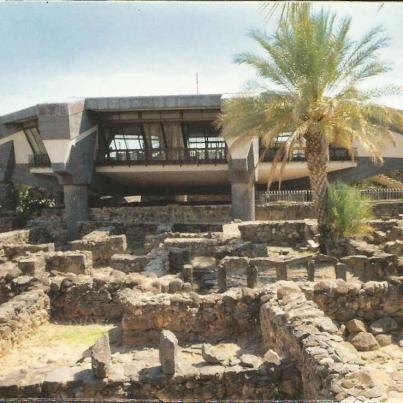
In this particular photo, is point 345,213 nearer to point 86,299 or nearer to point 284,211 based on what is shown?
point 284,211

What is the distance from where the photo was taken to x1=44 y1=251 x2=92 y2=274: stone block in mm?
13867

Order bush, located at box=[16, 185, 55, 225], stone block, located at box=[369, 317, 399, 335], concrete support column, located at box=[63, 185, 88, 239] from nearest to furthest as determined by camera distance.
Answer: stone block, located at box=[369, 317, 399, 335] < concrete support column, located at box=[63, 185, 88, 239] < bush, located at box=[16, 185, 55, 225]

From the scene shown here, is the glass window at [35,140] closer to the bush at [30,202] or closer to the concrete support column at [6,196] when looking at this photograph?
the concrete support column at [6,196]

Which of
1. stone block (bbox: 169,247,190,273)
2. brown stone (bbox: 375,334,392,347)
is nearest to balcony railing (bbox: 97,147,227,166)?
stone block (bbox: 169,247,190,273)

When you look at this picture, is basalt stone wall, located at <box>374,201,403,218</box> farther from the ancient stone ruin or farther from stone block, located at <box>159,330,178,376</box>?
stone block, located at <box>159,330,178,376</box>

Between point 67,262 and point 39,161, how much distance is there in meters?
18.6

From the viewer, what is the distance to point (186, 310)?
26.8 feet

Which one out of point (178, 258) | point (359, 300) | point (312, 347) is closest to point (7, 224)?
point (178, 258)

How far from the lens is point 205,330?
8.20m

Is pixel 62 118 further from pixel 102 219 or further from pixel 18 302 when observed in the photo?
pixel 18 302

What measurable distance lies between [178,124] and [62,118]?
7.06 meters

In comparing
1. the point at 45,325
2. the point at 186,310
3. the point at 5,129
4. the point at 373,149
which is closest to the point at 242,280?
the point at 186,310

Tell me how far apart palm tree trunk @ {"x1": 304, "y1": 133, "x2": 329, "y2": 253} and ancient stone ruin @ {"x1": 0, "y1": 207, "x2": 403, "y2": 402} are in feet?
4.95

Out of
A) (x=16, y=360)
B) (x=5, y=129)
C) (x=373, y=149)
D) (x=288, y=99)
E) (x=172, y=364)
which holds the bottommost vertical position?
(x=16, y=360)
